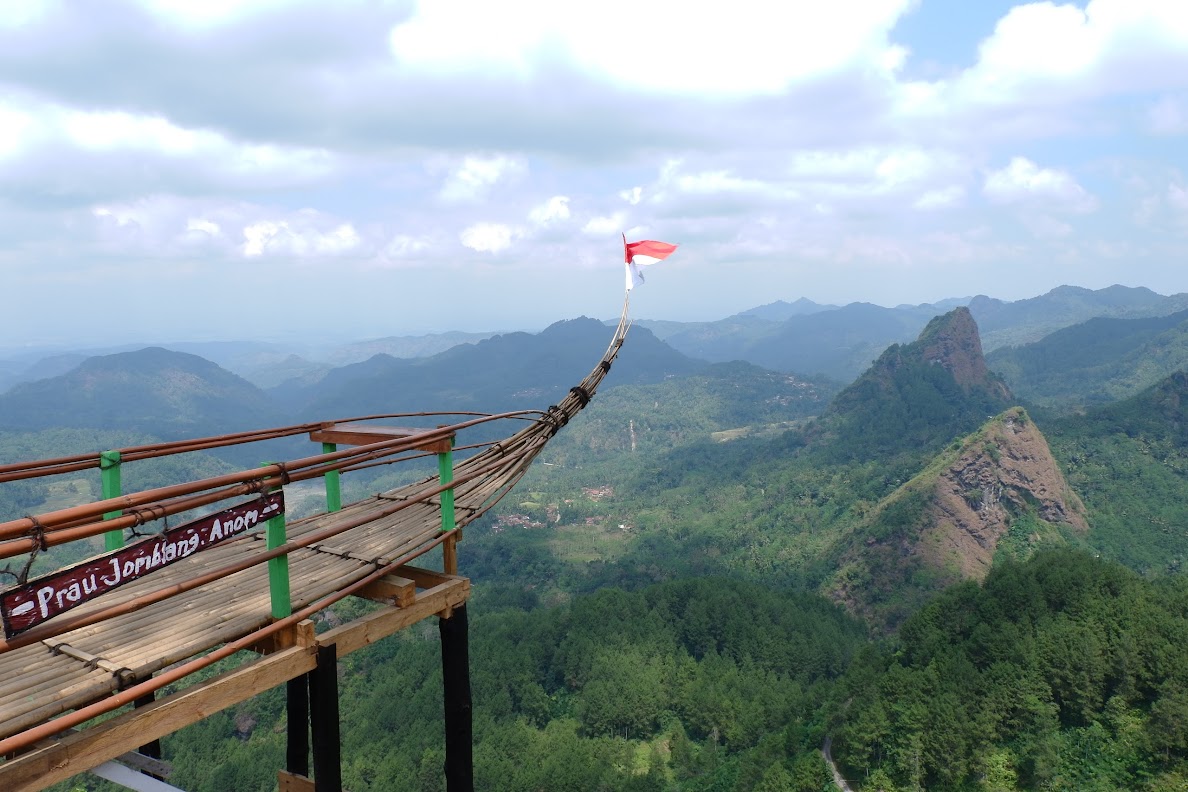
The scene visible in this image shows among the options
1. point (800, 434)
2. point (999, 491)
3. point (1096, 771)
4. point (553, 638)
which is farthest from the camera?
point (800, 434)

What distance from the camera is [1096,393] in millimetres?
166875

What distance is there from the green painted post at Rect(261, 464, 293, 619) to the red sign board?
0.46ft

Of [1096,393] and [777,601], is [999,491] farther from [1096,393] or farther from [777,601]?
[1096,393]

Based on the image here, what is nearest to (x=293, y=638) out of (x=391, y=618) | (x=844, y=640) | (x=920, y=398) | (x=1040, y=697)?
(x=391, y=618)

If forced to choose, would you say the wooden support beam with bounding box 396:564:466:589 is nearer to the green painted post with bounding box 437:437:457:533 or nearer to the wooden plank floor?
the wooden plank floor

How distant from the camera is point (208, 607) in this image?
611cm

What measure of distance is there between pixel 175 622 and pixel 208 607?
12.1 inches

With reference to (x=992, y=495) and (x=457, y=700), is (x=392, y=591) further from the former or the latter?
(x=992, y=495)

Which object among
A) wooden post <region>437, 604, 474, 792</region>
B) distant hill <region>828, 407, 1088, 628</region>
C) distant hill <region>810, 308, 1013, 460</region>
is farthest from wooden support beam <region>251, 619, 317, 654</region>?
distant hill <region>810, 308, 1013, 460</region>

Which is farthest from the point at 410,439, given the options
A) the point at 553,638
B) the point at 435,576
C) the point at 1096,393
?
the point at 1096,393

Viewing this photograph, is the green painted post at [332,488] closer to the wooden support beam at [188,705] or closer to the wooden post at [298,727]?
the wooden post at [298,727]

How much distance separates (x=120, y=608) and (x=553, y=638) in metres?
58.6

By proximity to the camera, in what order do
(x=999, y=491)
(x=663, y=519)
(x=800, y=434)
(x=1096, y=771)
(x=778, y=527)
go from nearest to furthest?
1. (x=1096, y=771)
2. (x=999, y=491)
3. (x=778, y=527)
4. (x=663, y=519)
5. (x=800, y=434)

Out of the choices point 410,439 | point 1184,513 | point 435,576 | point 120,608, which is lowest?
point 1184,513
